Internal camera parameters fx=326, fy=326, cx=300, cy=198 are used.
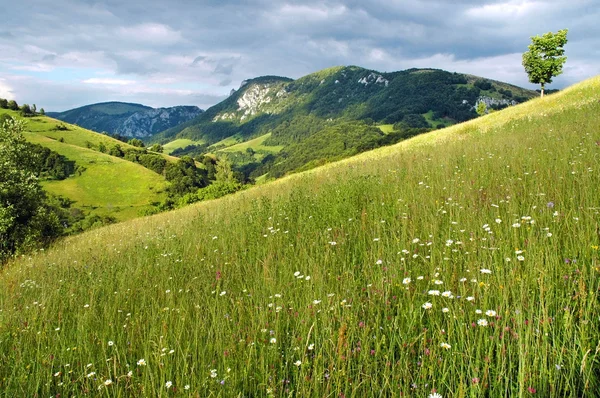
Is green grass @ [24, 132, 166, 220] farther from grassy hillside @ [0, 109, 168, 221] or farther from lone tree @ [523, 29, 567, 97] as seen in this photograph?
lone tree @ [523, 29, 567, 97]

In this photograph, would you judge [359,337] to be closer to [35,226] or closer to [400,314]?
[400,314]

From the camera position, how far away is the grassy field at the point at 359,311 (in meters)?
2.15

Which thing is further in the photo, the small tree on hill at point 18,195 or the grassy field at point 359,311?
the small tree on hill at point 18,195

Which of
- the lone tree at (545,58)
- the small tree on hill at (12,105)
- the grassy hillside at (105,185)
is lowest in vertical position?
the grassy hillside at (105,185)

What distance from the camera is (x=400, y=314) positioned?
2906 millimetres

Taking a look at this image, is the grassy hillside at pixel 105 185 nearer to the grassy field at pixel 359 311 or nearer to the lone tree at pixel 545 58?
the lone tree at pixel 545 58

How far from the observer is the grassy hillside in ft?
417

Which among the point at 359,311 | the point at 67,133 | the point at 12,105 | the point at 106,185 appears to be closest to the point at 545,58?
the point at 359,311

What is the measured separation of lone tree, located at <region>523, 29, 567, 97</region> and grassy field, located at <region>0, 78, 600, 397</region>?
139ft

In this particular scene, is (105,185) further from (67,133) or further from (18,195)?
(18,195)

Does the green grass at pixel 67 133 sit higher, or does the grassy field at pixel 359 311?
the green grass at pixel 67 133

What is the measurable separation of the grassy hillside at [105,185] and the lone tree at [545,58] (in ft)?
386

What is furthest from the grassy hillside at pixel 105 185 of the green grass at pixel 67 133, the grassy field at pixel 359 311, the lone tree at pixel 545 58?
the grassy field at pixel 359 311

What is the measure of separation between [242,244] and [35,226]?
19.0m
